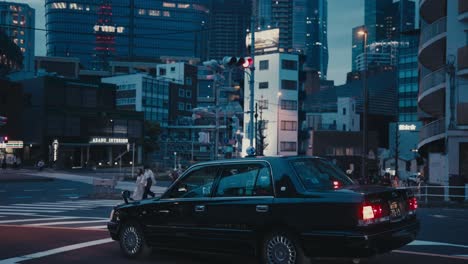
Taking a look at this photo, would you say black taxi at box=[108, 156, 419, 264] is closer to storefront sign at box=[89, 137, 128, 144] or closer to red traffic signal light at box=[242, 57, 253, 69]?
red traffic signal light at box=[242, 57, 253, 69]

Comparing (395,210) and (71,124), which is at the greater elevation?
(71,124)

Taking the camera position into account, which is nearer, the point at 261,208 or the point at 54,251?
the point at 261,208

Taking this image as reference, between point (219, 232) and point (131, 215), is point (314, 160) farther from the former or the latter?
point (131, 215)

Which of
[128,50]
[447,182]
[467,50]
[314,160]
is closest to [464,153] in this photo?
[447,182]

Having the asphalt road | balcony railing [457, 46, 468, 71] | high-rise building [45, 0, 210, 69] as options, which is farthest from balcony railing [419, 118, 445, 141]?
high-rise building [45, 0, 210, 69]

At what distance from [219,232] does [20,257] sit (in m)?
3.85

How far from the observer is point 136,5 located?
574 ft

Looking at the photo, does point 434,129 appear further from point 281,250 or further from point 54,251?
point 281,250

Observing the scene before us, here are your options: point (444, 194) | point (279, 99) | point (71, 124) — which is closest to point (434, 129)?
point (444, 194)

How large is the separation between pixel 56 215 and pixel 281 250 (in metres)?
11.7

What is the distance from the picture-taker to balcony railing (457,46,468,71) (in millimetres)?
30516

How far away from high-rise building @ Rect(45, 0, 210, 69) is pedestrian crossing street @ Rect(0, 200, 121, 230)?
497 feet

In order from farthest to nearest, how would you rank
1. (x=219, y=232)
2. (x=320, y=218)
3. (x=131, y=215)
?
(x=131, y=215), (x=219, y=232), (x=320, y=218)

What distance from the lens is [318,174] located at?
27.1ft
